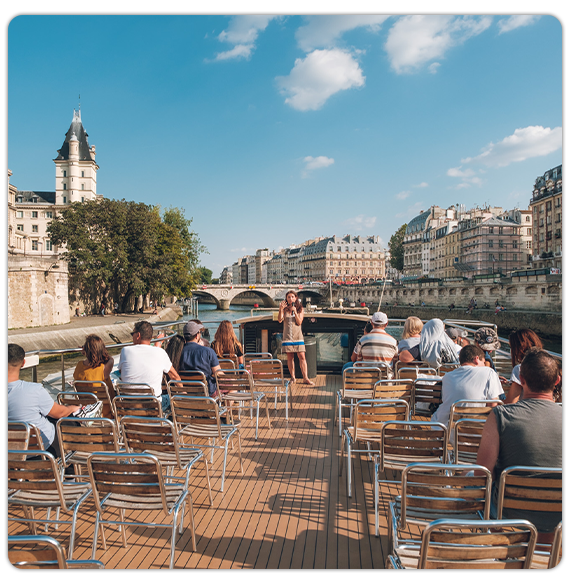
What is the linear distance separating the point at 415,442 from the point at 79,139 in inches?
3279

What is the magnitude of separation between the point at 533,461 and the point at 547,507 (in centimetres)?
21

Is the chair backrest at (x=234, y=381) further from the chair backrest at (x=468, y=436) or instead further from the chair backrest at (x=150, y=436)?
the chair backrest at (x=468, y=436)

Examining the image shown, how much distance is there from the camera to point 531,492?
2.12m

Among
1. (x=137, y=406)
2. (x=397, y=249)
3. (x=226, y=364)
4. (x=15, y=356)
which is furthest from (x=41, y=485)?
(x=397, y=249)

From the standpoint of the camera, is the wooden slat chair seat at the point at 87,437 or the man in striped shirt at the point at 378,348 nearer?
the wooden slat chair seat at the point at 87,437

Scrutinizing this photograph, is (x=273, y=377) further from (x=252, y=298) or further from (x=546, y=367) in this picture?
(x=252, y=298)

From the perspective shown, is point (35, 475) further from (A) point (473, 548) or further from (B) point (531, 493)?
(B) point (531, 493)

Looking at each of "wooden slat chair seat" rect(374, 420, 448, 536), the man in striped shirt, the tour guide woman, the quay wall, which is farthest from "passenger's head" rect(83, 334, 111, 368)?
the quay wall

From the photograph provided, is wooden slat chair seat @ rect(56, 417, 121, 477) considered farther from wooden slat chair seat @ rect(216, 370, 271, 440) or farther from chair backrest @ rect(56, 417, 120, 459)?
wooden slat chair seat @ rect(216, 370, 271, 440)

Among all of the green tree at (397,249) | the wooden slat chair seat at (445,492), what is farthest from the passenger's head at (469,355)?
the green tree at (397,249)

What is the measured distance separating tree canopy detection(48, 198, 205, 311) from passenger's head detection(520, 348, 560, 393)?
125 feet

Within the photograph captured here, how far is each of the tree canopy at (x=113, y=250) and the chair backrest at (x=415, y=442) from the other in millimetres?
37368

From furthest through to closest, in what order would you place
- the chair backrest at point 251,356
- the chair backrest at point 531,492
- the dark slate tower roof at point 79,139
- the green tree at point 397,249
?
the green tree at point 397,249, the dark slate tower roof at point 79,139, the chair backrest at point 251,356, the chair backrest at point 531,492

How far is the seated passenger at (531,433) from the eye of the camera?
2.19m
